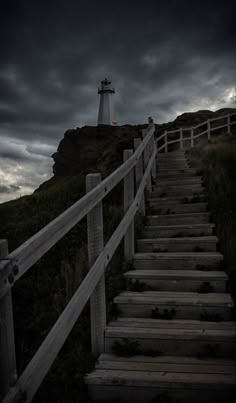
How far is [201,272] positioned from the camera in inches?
179

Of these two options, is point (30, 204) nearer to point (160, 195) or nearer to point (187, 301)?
point (160, 195)

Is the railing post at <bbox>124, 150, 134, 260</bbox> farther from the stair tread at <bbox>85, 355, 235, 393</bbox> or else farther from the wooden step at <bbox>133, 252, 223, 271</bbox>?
the stair tread at <bbox>85, 355, 235, 393</bbox>

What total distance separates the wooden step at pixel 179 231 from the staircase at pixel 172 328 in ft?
0.05

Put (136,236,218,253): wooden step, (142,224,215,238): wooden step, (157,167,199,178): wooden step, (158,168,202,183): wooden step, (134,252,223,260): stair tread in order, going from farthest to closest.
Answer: (157,167,199,178): wooden step
(158,168,202,183): wooden step
(142,224,215,238): wooden step
(136,236,218,253): wooden step
(134,252,223,260): stair tread

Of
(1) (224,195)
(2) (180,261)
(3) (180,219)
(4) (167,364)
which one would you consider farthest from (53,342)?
(1) (224,195)

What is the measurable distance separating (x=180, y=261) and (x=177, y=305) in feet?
3.46

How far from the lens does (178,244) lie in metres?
5.45

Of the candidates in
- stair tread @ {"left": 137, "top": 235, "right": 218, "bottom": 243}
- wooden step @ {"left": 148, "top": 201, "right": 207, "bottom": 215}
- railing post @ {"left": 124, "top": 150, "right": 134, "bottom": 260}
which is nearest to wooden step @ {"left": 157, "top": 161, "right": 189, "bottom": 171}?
wooden step @ {"left": 148, "top": 201, "right": 207, "bottom": 215}

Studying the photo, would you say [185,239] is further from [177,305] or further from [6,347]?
[6,347]

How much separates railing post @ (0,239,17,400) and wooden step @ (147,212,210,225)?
4744mm

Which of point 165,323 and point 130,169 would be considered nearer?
point 165,323

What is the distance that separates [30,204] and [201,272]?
7.49 meters

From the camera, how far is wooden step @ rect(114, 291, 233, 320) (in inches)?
149

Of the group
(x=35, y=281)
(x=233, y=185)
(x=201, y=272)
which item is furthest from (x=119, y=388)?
(x=233, y=185)
